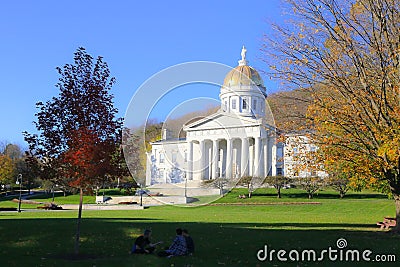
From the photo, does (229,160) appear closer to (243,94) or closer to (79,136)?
(243,94)

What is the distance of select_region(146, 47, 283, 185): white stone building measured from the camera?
73625 mm

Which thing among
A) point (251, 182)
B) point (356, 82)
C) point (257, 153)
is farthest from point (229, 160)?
point (356, 82)

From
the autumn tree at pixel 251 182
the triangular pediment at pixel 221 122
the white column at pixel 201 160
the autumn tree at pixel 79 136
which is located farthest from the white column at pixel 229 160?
the autumn tree at pixel 79 136

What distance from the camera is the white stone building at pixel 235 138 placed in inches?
2899

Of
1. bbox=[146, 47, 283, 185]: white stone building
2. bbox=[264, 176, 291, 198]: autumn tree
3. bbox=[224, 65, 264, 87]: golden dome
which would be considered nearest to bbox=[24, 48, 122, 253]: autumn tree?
A: bbox=[264, 176, 291, 198]: autumn tree

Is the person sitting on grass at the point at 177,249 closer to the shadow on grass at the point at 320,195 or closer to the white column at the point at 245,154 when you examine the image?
the shadow on grass at the point at 320,195

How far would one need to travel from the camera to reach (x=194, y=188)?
199 ft

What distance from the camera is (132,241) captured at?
1653cm

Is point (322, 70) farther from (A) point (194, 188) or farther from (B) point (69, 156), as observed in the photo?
(A) point (194, 188)
